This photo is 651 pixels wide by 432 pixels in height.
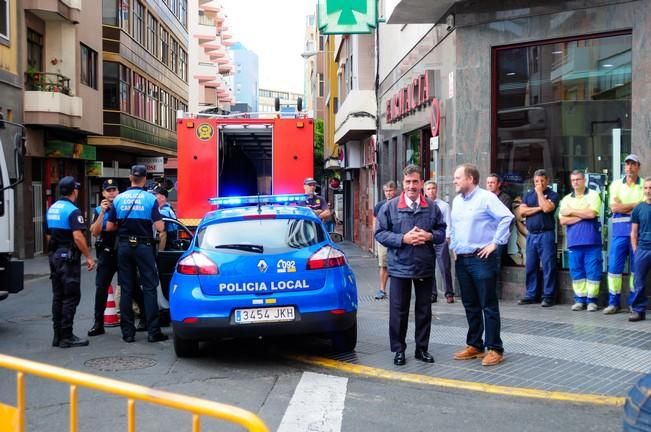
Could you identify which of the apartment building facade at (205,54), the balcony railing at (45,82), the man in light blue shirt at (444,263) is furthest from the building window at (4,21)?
the apartment building facade at (205,54)

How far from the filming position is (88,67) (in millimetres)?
27531

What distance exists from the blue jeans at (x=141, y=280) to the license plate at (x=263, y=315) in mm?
1843

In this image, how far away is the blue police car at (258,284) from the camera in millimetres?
6832

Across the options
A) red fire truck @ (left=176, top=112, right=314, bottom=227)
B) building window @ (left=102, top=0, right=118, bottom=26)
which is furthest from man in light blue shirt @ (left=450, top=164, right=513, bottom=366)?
building window @ (left=102, top=0, right=118, bottom=26)

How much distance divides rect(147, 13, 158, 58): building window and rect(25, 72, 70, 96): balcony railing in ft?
45.5

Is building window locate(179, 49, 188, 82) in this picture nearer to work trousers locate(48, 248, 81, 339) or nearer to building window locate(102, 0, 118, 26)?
building window locate(102, 0, 118, 26)

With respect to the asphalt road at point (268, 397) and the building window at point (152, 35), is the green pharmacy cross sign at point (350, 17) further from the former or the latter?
the building window at point (152, 35)

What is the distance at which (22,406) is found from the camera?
11.1 feet

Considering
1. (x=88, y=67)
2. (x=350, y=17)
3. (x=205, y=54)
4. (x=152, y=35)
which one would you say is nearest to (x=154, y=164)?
(x=152, y=35)

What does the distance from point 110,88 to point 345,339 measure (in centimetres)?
2580

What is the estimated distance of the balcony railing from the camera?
885 inches

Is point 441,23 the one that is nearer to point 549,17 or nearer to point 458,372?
point 549,17

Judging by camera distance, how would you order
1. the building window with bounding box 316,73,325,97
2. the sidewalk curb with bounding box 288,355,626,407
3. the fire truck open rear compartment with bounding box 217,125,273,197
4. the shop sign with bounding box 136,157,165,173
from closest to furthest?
the sidewalk curb with bounding box 288,355,626,407 → the fire truck open rear compartment with bounding box 217,125,273,197 → the shop sign with bounding box 136,157,165,173 → the building window with bounding box 316,73,325,97

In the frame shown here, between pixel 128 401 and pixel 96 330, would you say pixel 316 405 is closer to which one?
pixel 128 401
